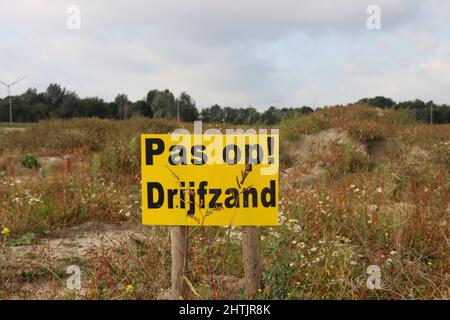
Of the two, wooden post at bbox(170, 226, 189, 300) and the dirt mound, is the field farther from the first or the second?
the dirt mound

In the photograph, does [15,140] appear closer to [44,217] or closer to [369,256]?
[44,217]

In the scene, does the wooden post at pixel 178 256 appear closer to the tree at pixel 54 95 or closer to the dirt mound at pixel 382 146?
the dirt mound at pixel 382 146

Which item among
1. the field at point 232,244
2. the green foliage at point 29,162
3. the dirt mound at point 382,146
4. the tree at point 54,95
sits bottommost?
the field at point 232,244

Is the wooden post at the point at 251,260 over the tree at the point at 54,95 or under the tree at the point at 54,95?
under

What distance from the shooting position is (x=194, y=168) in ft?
8.59

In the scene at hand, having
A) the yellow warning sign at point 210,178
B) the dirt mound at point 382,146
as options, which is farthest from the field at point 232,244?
the dirt mound at point 382,146

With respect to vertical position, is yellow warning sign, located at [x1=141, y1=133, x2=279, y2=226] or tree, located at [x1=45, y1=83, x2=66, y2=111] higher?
tree, located at [x1=45, y1=83, x2=66, y2=111]

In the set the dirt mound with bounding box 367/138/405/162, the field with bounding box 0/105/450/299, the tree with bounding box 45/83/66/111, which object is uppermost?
the tree with bounding box 45/83/66/111

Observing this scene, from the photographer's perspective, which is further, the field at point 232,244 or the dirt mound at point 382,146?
the dirt mound at point 382,146

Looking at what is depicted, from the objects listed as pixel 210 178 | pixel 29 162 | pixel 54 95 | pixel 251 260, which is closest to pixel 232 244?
pixel 251 260

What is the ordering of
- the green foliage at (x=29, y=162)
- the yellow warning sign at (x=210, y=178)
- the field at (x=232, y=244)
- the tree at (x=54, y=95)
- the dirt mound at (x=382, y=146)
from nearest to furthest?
1. the yellow warning sign at (x=210, y=178)
2. the field at (x=232, y=244)
3. the green foliage at (x=29, y=162)
4. the dirt mound at (x=382, y=146)
5. the tree at (x=54, y=95)

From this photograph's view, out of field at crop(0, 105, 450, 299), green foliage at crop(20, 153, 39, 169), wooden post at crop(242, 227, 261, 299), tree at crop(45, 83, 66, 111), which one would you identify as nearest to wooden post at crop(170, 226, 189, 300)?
field at crop(0, 105, 450, 299)

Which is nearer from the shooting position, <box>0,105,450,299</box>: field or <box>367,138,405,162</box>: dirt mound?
<box>0,105,450,299</box>: field
